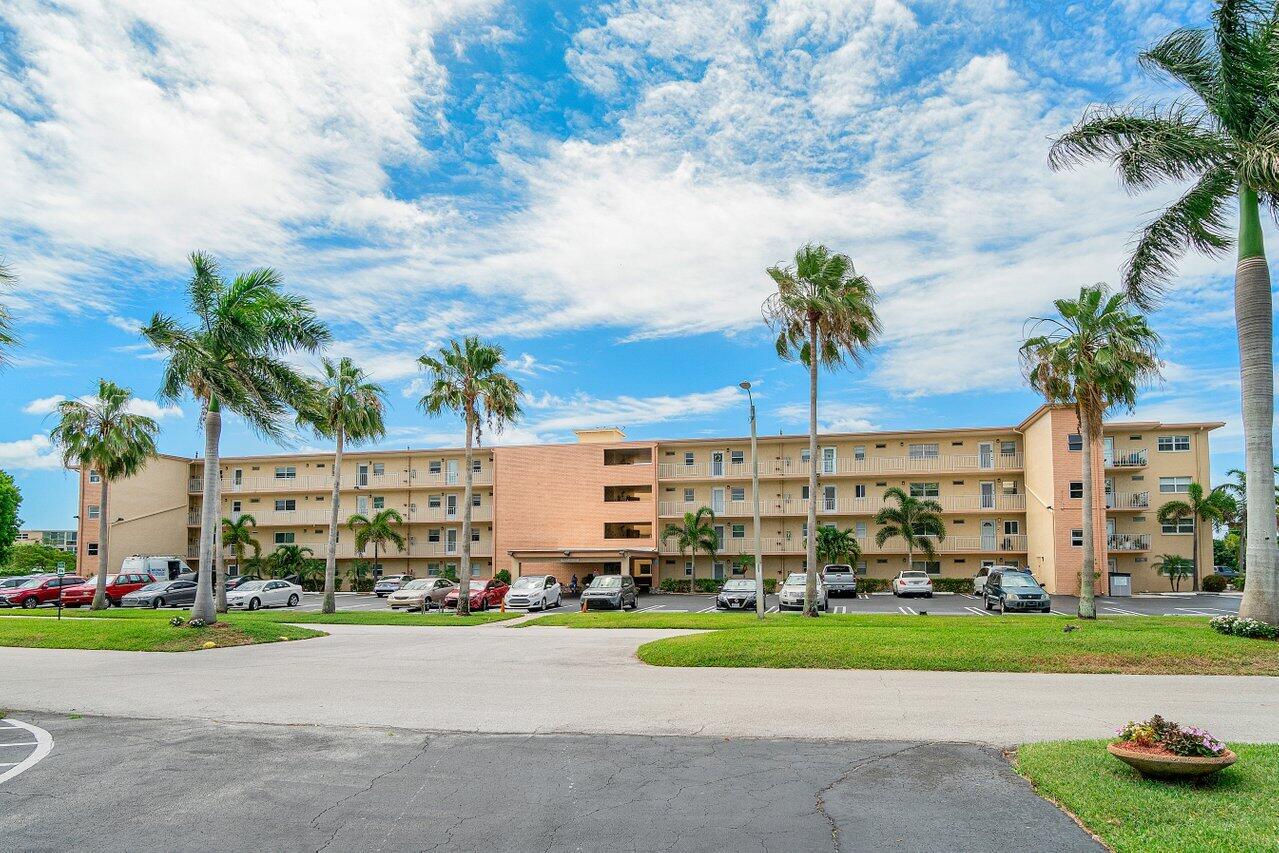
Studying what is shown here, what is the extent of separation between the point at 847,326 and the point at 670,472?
2923 cm

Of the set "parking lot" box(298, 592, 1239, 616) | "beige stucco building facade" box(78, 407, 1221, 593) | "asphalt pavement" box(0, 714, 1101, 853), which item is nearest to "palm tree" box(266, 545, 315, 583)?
"beige stucco building facade" box(78, 407, 1221, 593)

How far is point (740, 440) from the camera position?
54.7m

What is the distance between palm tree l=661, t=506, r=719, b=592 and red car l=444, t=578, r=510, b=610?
14.5 m

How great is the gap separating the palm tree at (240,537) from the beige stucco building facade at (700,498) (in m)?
1.51

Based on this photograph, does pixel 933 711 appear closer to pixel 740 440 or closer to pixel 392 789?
pixel 392 789

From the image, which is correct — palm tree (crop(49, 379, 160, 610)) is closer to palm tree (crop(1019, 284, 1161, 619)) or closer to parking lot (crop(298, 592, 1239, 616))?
parking lot (crop(298, 592, 1239, 616))

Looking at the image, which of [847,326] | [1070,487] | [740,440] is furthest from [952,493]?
[847,326]

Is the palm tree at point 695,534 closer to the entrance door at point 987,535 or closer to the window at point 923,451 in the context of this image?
the window at point 923,451

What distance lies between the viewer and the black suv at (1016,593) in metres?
30.7

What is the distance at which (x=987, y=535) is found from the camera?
5119 cm

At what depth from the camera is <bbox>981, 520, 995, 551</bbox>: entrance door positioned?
1999 inches

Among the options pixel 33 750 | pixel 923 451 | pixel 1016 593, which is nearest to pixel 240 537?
pixel 923 451

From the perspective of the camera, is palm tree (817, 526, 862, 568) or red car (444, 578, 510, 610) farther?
palm tree (817, 526, 862, 568)

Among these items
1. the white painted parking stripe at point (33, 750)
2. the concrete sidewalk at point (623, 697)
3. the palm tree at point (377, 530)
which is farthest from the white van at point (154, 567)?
the white painted parking stripe at point (33, 750)
